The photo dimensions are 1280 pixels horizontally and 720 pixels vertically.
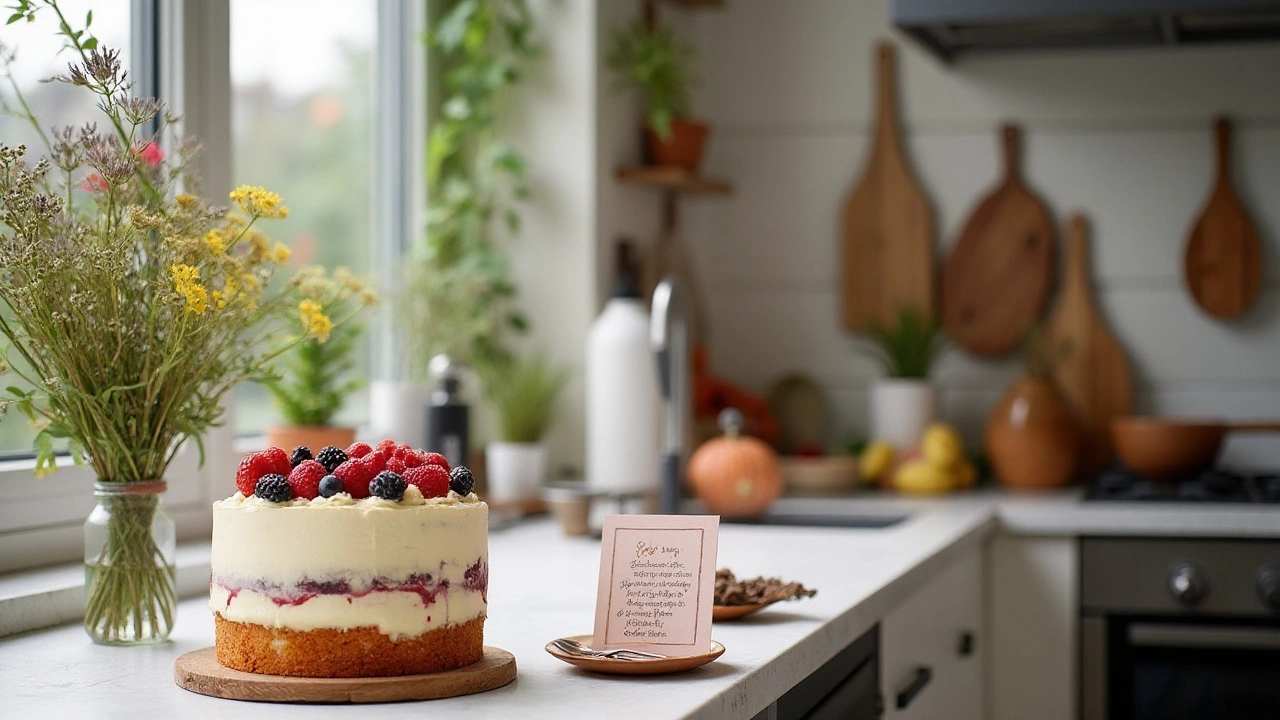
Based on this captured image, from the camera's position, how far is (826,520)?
7.64 ft

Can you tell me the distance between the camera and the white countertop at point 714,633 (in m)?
0.97

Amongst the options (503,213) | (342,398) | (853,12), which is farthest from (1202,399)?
(342,398)

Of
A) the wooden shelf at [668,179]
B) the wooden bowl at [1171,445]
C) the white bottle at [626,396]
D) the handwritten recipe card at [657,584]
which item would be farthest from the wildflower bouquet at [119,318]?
the wooden bowl at [1171,445]

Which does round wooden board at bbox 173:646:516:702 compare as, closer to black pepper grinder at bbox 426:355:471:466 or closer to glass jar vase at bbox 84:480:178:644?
glass jar vase at bbox 84:480:178:644

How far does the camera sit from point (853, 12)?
2.89m

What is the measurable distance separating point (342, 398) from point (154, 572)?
0.72m

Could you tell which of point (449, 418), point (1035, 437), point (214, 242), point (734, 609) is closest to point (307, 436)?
point (449, 418)

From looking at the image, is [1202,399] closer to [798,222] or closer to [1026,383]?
[1026,383]

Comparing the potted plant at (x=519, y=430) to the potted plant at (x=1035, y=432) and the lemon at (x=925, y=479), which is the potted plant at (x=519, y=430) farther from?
the potted plant at (x=1035, y=432)

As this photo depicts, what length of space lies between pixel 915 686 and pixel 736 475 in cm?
57

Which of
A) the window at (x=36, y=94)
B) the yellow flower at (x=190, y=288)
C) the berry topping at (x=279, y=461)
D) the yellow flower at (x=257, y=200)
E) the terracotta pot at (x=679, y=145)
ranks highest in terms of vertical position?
the terracotta pot at (x=679, y=145)

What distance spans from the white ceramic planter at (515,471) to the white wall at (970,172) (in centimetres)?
78

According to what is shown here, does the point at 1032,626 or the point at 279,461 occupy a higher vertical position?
the point at 279,461

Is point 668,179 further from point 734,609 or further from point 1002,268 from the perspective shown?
point 734,609
